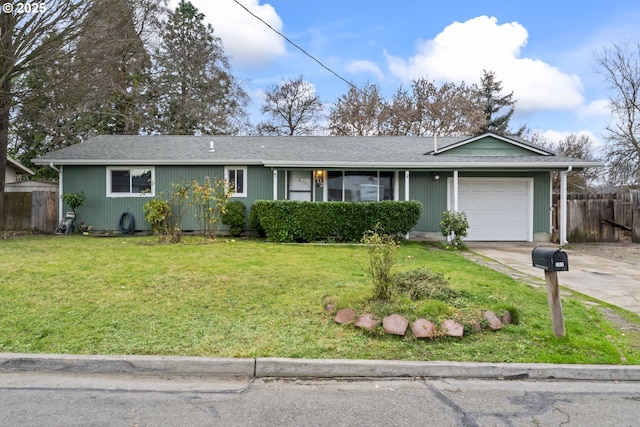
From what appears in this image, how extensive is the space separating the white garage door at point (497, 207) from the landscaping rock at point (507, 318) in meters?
9.04

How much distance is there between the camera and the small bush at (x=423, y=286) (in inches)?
188

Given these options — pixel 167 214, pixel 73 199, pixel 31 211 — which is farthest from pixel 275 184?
pixel 31 211

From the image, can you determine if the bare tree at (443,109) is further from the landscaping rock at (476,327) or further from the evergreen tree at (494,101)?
the landscaping rock at (476,327)

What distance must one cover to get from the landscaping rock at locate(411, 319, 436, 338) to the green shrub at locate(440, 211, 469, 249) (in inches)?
301

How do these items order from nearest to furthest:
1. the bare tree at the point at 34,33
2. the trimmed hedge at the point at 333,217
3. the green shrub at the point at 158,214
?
1. the bare tree at the point at 34,33
2. the trimmed hedge at the point at 333,217
3. the green shrub at the point at 158,214

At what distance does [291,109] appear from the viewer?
101 ft

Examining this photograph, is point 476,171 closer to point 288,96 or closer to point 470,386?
point 470,386

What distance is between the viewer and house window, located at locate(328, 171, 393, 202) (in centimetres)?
1320

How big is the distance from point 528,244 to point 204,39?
25.6 m

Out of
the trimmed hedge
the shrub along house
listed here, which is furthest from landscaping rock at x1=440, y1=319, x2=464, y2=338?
the shrub along house

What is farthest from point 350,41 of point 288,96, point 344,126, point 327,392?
point 288,96

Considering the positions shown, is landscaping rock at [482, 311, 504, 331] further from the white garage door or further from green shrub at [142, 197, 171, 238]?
green shrub at [142, 197, 171, 238]

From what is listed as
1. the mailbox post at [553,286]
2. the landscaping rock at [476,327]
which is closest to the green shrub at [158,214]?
the landscaping rock at [476,327]

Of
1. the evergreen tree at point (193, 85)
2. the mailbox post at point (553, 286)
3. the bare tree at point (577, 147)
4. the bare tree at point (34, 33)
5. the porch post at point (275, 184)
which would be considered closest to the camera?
the mailbox post at point (553, 286)
